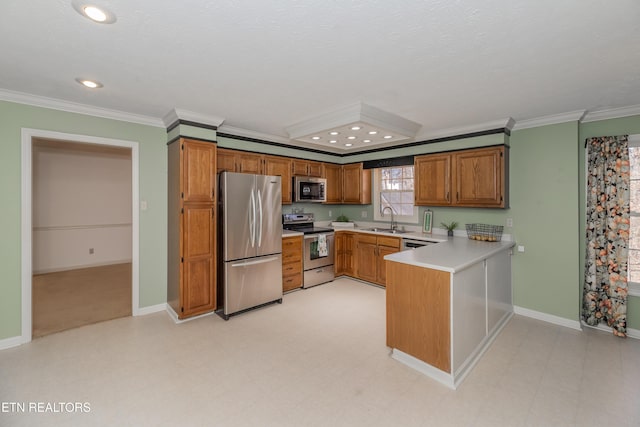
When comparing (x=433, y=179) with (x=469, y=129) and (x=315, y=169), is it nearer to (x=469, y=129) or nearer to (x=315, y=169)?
(x=469, y=129)

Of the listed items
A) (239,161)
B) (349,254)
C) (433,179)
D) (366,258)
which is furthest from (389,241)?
(239,161)

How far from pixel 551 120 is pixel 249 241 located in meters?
3.99

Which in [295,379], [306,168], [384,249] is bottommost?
[295,379]

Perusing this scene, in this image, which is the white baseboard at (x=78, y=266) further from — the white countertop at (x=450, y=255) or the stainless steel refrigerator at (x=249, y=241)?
the white countertop at (x=450, y=255)

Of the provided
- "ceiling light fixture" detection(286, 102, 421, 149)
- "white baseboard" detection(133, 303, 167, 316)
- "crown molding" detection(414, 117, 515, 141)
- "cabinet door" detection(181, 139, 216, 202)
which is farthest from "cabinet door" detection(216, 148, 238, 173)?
"crown molding" detection(414, 117, 515, 141)

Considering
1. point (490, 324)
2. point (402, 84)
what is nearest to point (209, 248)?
point (402, 84)

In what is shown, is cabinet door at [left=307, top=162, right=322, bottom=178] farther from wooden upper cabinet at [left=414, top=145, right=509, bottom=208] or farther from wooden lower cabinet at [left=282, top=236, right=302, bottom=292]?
wooden upper cabinet at [left=414, top=145, right=509, bottom=208]

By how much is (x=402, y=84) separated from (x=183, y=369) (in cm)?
316

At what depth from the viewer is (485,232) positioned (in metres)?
3.95

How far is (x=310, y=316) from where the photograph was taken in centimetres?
360

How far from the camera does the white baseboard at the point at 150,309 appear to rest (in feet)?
11.8

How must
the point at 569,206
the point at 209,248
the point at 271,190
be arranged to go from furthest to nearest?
the point at 271,190, the point at 209,248, the point at 569,206

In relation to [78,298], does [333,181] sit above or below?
above

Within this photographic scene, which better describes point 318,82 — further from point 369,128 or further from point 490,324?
point 490,324
